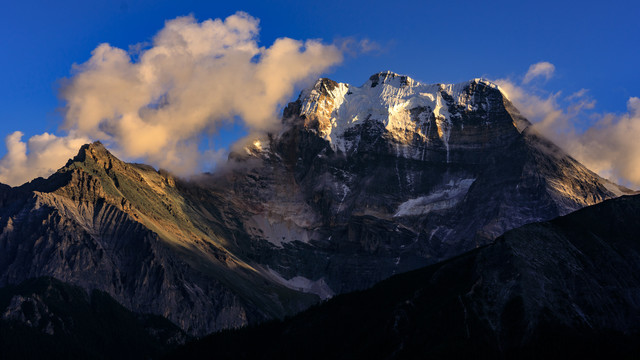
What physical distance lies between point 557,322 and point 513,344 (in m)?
11.5

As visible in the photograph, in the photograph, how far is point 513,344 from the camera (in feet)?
624

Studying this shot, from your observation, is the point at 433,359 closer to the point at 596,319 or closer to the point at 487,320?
the point at 487,320

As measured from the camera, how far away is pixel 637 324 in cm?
19912

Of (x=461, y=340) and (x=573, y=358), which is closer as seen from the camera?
(x=573, y=358)

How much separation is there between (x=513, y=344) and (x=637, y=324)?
33.2 m

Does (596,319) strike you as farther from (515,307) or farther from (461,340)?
(461,340)

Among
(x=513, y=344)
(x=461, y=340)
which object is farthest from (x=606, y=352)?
(x=461, y=340)

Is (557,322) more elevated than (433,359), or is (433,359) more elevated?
(557,322)

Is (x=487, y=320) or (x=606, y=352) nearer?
(x=606, y=352)

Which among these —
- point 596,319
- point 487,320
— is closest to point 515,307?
point 487,320

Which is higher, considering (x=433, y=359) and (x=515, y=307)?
(x=515, y=307)

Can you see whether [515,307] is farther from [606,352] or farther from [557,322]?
[606,352]

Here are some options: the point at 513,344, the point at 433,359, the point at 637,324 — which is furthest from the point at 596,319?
the point at 433,359

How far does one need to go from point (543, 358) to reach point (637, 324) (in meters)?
34.9
